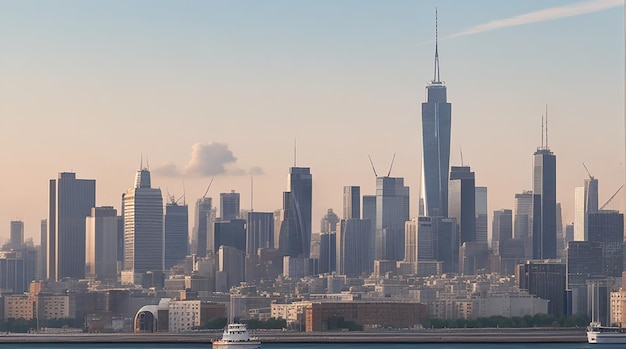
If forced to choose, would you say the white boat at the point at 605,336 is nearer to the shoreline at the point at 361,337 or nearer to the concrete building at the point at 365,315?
the shoreline at the point at 361,337

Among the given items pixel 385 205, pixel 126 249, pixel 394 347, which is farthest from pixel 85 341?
pixel 385 205

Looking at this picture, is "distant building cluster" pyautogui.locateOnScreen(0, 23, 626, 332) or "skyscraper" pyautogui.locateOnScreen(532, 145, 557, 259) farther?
"skyscraper" pyautogui.locateOnScreen(532, 145, 557, 259)

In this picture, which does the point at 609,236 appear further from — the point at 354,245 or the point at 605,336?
the point at 605,336

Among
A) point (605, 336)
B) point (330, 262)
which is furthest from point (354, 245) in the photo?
point (605, 336)

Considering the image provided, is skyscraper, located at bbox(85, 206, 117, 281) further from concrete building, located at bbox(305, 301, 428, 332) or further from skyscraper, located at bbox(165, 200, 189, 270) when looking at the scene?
concrete building, located at bbox(305, 301, 428, 332)

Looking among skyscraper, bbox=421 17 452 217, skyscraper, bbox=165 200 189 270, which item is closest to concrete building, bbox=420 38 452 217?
skyscraper, bbox=421 17 452 217

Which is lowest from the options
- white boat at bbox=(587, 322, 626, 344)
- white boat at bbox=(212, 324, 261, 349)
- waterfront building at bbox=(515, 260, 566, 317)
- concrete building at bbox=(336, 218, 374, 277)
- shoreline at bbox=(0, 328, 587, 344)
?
shoreline at bbox=(0, 328, 587, 344)
